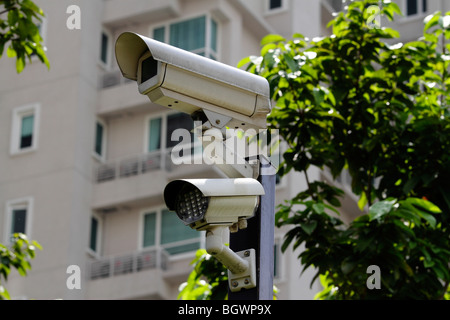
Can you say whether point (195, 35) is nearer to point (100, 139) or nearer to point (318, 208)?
point (100, 139)

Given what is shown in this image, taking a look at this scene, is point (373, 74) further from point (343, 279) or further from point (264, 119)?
point (264, 119)

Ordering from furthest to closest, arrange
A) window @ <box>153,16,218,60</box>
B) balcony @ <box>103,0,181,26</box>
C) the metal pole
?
1. balcony @ <box>103,0,181,26</box>
2. window @ <box>153,16,218,60</box>
3. the metal pole

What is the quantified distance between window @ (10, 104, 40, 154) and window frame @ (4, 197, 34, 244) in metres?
1.65

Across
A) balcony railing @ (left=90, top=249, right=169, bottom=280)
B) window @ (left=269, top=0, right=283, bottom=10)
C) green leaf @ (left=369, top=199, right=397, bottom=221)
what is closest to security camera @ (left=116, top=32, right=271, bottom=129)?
Result: green leaf @ (left=369, top=199, right=397, bottom=221)

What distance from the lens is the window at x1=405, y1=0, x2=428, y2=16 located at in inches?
1524

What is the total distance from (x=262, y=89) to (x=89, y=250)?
82.8 ft

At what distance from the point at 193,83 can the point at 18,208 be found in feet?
84.5

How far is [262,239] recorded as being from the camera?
7695mm

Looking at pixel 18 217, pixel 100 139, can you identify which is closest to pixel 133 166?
pixel 100 139

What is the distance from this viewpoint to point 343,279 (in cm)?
1164

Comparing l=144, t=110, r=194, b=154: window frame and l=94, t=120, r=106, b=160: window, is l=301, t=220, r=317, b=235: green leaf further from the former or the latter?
l=94, t=120, r=106, b=160: window

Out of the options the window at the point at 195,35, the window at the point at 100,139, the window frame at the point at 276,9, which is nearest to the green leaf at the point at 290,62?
the window at the point at 195,35
